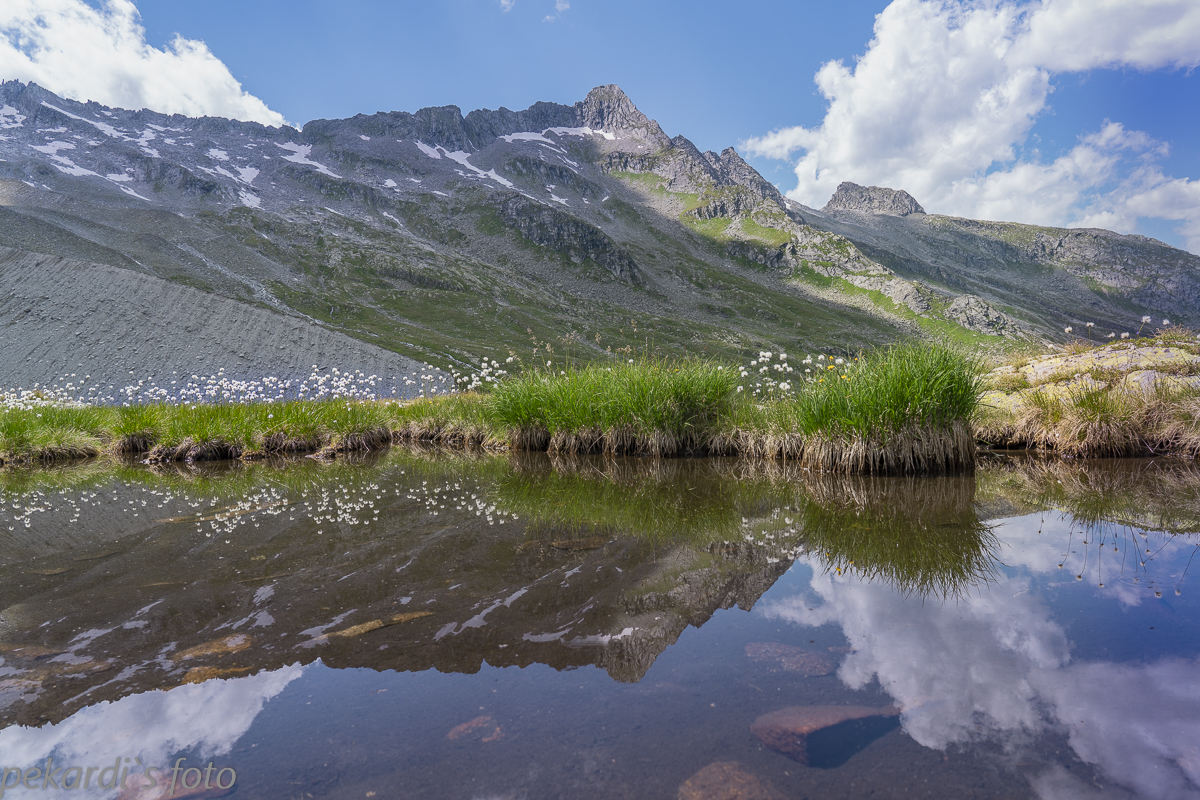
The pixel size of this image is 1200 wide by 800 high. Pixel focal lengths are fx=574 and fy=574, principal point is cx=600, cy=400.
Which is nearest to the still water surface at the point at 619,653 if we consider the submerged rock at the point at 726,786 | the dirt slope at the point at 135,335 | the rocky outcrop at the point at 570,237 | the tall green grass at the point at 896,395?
the submerged rock at the point at 726,786

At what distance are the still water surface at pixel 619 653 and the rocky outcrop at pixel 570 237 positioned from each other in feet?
488

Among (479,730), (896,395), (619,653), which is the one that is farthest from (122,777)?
(896,395)

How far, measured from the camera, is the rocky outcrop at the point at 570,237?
154 m

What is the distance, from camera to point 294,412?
46.0 feet

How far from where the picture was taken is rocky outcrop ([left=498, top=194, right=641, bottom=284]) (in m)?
154

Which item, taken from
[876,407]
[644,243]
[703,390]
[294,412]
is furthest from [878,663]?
[644,243]

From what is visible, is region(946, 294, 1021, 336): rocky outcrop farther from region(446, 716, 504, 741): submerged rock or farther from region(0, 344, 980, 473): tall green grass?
region(446, 716, 504, 741): submerged rock

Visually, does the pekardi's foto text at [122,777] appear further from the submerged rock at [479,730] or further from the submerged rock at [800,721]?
the submerged rock at [800,721]

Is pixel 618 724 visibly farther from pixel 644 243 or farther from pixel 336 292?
pixel 644 243

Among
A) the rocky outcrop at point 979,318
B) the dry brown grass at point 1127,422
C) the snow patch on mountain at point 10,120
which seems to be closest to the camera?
the dry brown grass at point 1127,422

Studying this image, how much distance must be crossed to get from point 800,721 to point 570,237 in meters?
163

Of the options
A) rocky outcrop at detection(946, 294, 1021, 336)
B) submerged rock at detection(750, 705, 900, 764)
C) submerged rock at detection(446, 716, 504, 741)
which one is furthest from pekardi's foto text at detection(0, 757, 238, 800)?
rocky outcrop at detection(946, 294, 1021, 336)

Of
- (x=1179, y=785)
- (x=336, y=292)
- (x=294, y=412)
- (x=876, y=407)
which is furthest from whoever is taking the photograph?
(x=336, y=292)

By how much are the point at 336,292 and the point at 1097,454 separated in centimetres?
11797
